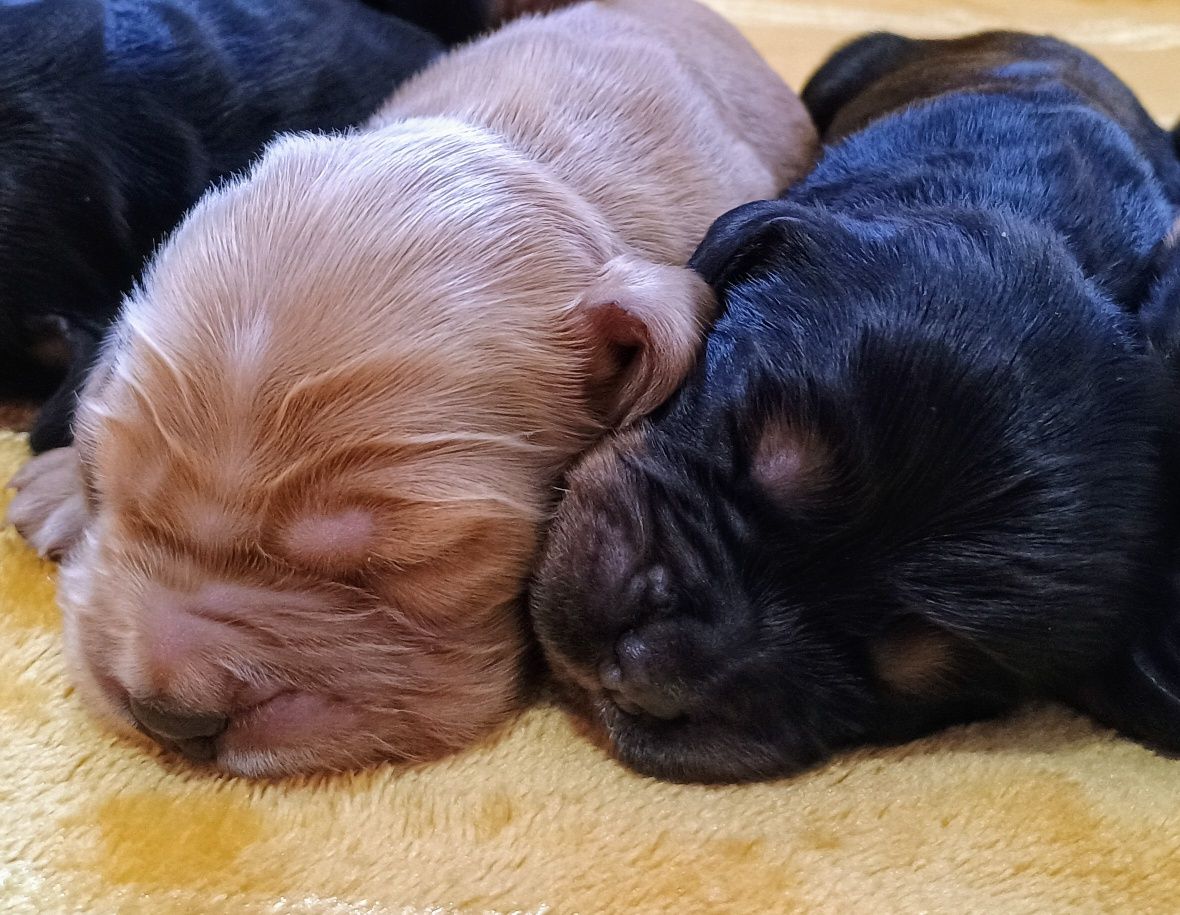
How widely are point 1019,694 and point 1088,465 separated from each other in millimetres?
385

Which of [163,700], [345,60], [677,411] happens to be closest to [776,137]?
[345,60]

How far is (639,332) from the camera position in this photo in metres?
1.60

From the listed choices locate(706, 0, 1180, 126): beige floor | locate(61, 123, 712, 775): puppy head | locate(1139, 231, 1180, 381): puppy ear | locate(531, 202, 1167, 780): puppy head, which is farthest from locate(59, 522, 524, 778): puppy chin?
locate(706, 0, 1180, 126): beige floor

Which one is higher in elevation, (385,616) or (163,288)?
(163,288)

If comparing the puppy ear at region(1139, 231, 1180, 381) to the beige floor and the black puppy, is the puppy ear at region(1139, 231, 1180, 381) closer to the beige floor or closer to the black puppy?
the black puppy

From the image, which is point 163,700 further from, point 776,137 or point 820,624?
point 776,137

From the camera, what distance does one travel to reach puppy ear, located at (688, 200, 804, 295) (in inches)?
65.9

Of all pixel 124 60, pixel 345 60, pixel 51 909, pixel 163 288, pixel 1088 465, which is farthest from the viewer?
pixel 345 60

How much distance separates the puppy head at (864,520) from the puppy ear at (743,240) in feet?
0.34

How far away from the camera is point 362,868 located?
1428 mm

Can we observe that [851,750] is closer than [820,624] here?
No

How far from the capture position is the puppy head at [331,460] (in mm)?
1442

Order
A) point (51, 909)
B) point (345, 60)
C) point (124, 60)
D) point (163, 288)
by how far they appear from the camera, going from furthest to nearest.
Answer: point (345, 60) < point (124, 60) < point (163, 288) < point (51, 909)

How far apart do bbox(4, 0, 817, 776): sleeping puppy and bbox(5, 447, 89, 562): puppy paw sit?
0.32 ft
